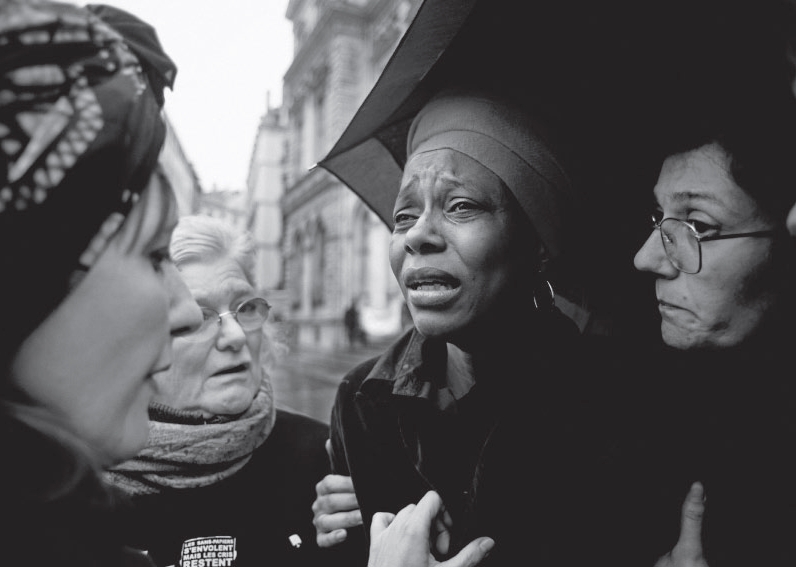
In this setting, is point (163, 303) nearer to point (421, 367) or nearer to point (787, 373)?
point (421, 367)

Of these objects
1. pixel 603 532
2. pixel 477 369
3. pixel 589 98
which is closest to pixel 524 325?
pixel 477 369

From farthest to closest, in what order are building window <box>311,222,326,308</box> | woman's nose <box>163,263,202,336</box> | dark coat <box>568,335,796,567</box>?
building window <box>311,222,326,308</box>, dark coat <box>568,335,796,567</box>, woman's nose <box>163,263,202,336</box>

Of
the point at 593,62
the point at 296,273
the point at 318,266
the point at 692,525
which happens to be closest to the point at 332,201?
the point at 318,266

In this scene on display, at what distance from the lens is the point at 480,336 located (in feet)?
4.59

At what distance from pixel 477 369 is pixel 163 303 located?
929 millimetres

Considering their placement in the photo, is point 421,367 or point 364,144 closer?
point 421,367

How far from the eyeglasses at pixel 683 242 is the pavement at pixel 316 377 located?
603 centimetres

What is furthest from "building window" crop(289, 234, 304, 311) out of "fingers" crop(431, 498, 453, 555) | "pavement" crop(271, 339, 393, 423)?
"fingers" crop(431, 498, 453, 555)

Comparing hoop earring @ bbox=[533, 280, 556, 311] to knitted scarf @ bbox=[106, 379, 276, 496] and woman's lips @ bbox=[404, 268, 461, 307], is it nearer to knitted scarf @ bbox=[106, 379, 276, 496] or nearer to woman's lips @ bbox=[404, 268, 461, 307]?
woman's lips @ bbox=[404, 268, 461, 307]

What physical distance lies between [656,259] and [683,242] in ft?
0.26

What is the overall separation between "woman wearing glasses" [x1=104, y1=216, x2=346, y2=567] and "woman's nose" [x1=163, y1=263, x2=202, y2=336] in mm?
789

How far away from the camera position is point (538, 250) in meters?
1.46

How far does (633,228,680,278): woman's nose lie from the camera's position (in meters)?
1.16

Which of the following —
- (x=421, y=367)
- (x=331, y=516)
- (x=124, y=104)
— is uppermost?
(x=124, y=104)
